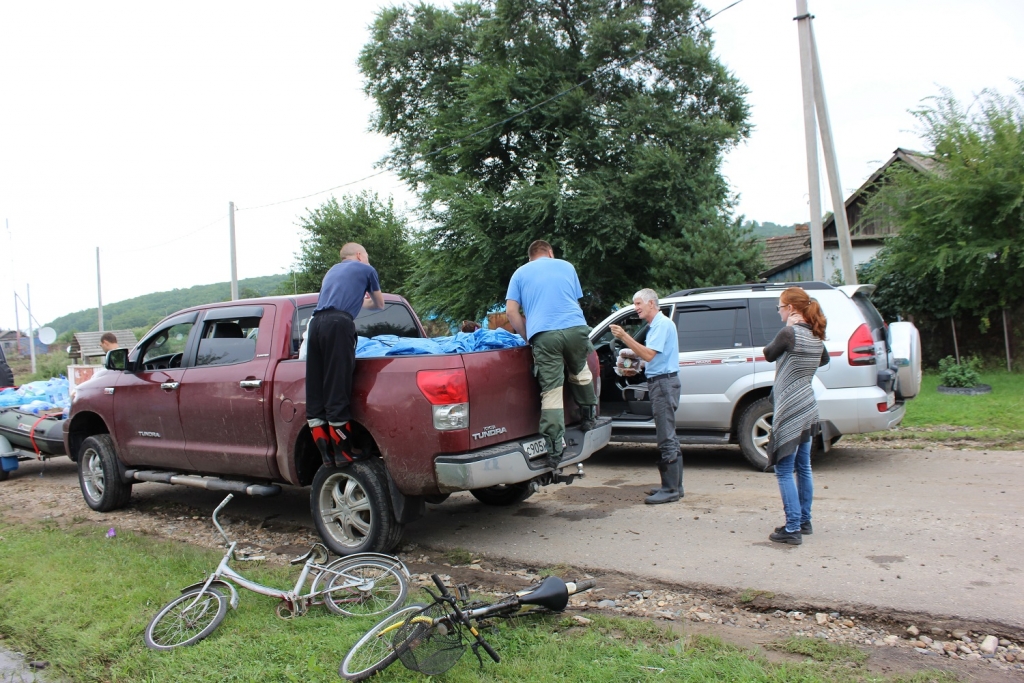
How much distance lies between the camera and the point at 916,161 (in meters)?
17.7

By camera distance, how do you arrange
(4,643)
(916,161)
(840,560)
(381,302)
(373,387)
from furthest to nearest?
(916,161), (381,302), (373,387), (840,560), (4,643)

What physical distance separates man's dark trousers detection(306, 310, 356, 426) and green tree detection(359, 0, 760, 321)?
1223cm

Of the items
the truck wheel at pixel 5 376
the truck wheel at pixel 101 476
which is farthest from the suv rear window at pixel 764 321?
the truck wheel at pixel 5 376

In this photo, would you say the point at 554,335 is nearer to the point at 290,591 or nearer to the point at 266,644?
the point at 290,591

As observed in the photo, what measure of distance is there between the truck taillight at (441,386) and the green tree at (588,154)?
12.2m

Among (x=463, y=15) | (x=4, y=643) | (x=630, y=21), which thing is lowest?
(x=4, y=643)

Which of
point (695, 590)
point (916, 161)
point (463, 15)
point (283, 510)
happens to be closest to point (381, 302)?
point (283, 510)

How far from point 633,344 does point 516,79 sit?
565 inches

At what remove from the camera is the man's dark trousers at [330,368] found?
519cm

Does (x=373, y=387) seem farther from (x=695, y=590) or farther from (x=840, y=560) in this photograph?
(x=840, y=560)

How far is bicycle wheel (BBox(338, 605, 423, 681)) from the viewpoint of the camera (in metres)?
3.44

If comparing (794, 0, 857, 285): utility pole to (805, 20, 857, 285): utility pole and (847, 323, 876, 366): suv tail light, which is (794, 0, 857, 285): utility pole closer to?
(805, 20, 857, 285): utility pole

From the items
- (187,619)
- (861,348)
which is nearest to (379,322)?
(187,619)

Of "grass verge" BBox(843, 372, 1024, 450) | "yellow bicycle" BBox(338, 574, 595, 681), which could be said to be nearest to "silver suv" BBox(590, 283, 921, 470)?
"grass verge" BBox(843, 372, 1024, 450)
